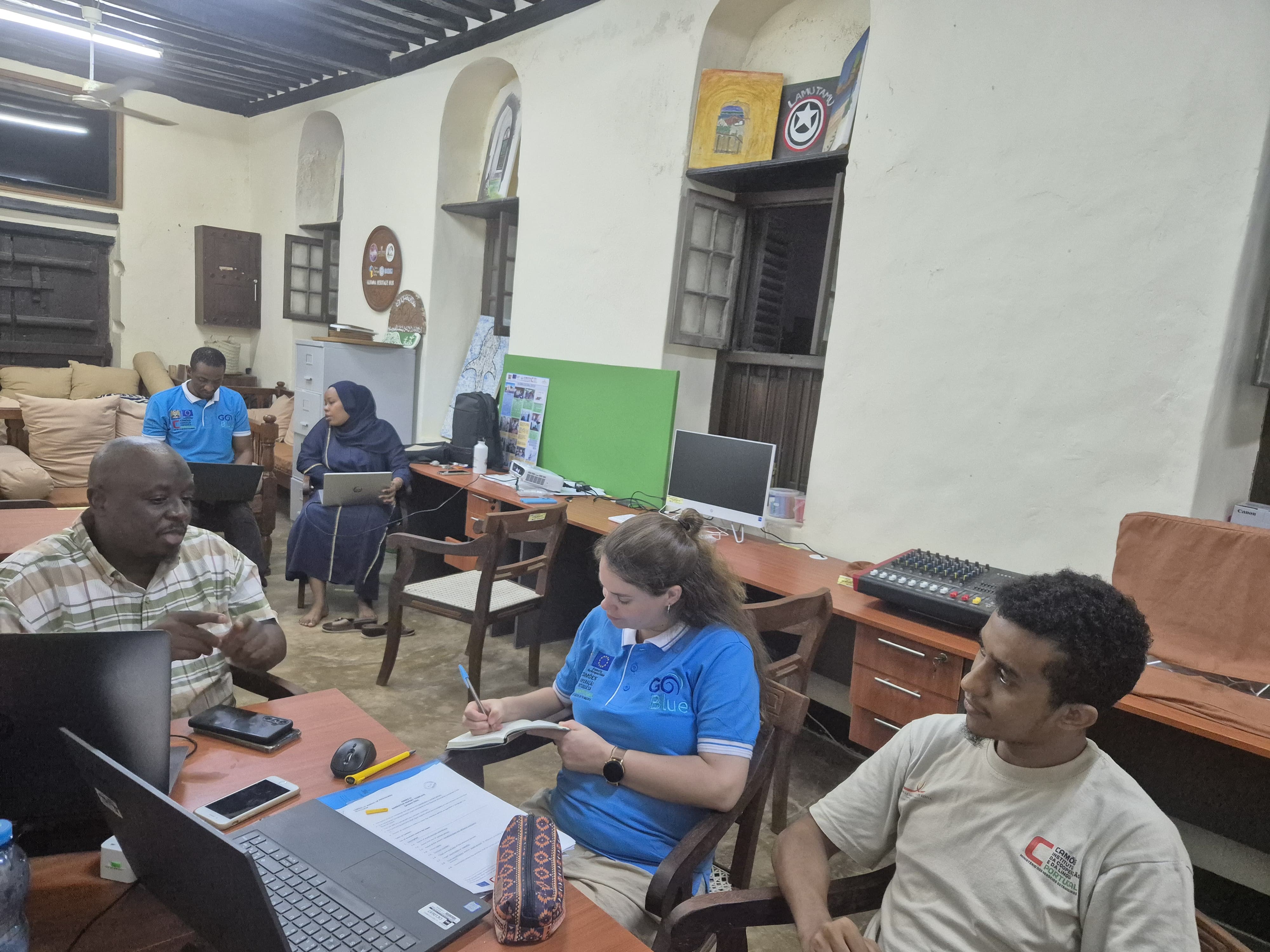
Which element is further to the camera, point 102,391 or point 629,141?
point 102,391

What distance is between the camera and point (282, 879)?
1.02 m

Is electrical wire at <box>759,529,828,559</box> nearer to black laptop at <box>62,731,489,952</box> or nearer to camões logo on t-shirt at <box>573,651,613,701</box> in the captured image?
camões logo on t-shirt at <box>573,651,613,701</box>

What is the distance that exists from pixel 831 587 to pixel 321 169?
21.5ft

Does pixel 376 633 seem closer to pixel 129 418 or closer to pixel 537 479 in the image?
pixel 537 479

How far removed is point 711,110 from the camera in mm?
3840

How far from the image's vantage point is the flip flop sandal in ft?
13.2

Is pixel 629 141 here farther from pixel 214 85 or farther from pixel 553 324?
pixel 214 85

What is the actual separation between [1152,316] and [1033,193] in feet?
1.92

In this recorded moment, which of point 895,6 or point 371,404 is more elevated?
point 895,6

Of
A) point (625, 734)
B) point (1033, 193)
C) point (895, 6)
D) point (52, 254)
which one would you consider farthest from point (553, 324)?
point (52, 254)

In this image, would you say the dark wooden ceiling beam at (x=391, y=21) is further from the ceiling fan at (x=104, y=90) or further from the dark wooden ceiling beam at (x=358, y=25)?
the ceiling fan at (x=104, y=90)

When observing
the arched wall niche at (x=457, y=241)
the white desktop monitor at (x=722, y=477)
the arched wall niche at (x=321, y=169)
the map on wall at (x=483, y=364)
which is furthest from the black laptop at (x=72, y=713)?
the arched wall niche at (x=321, y=169)

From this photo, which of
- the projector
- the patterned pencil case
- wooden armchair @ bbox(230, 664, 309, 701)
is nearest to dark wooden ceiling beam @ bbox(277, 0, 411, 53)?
the projector

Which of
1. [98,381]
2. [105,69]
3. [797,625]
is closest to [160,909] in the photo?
[797,625]
